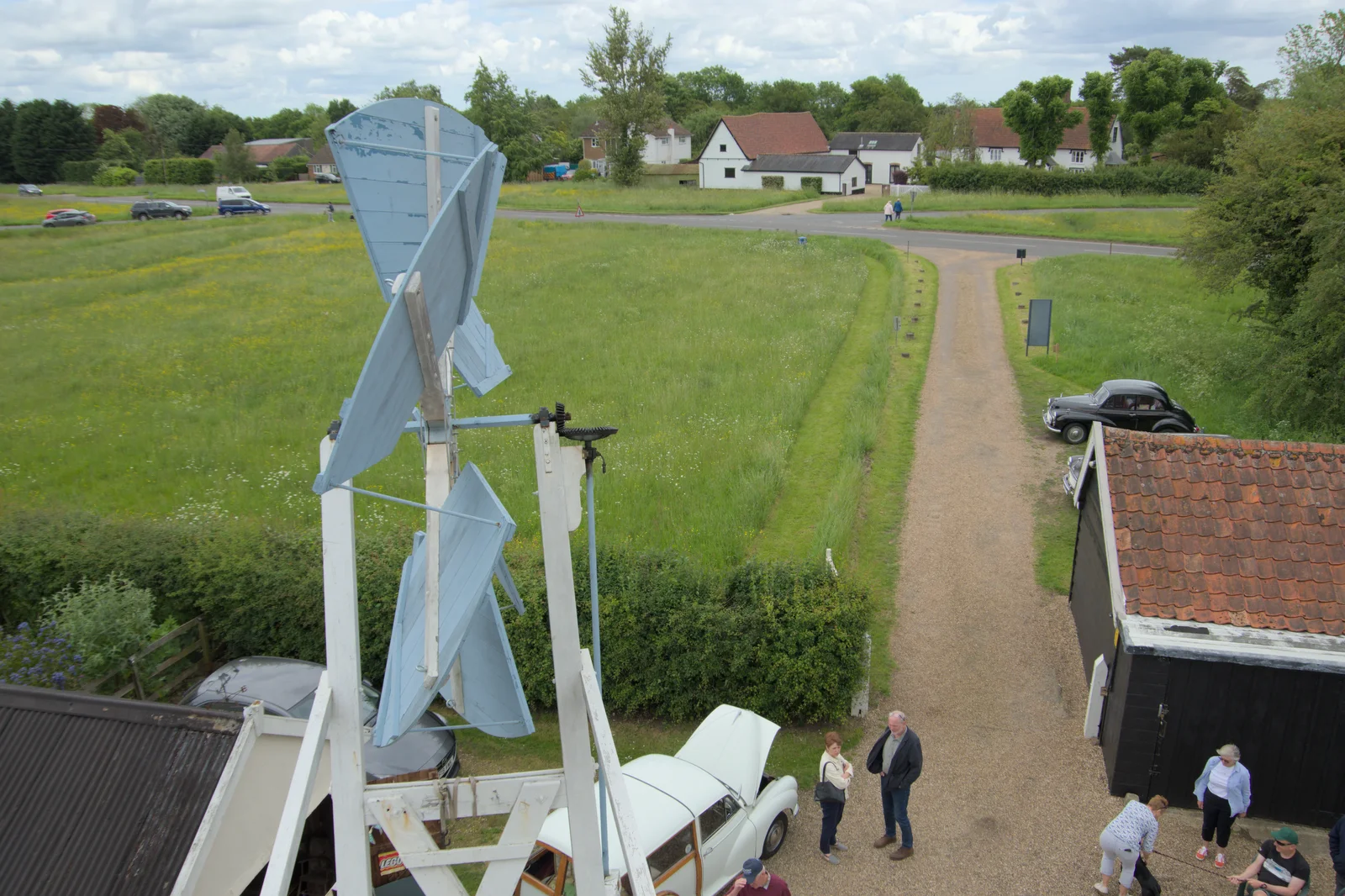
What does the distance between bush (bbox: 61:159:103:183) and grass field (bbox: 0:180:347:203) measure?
2644 millimetres

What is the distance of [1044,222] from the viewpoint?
158 feet

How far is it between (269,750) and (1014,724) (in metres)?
8.91

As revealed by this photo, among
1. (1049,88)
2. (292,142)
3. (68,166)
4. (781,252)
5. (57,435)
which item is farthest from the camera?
(292,142)

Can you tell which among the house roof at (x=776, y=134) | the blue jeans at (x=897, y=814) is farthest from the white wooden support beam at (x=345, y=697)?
the house roof at (x=776, y=134)

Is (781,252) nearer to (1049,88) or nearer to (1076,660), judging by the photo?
A: (1076,660)

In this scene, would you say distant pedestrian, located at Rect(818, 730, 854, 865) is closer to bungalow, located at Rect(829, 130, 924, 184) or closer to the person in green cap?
the person in green cap

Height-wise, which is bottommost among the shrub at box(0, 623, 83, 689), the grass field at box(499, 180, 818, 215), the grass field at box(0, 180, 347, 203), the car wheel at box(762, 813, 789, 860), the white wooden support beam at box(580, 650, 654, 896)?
the car wheel at box(762, 813, 789, 860)

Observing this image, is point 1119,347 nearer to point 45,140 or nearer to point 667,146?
point 667,146

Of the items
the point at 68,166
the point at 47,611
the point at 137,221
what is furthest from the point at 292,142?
the point at 47,611

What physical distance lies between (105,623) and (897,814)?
9.64 m

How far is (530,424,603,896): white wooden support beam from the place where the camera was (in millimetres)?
5152

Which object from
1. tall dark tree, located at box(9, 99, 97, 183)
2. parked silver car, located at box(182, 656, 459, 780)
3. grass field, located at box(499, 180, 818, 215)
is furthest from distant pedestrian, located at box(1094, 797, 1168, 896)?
tall dark tree, located at box(9, 99, 97, 183)

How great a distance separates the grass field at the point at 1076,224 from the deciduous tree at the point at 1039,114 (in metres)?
20.5

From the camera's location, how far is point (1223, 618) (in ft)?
33.1
